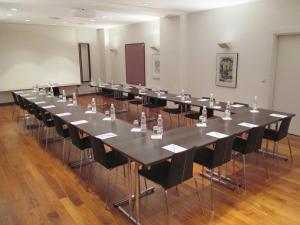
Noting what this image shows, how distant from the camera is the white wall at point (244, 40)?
213 inches

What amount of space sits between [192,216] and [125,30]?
28.8ft

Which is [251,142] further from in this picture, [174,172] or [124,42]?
[124,42]

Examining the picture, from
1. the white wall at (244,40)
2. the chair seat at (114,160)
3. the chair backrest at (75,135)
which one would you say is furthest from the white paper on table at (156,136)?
the white wall at (244,40)

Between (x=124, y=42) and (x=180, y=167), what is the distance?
868 centimetres

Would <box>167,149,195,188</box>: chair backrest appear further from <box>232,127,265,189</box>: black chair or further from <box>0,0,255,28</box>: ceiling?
<box>0,0,255,28</box>: ceiling

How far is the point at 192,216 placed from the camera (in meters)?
2.82

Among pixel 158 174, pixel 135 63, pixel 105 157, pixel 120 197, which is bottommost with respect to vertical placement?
pixel 120 197

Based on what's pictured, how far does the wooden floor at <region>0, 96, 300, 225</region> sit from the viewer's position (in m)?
2.79

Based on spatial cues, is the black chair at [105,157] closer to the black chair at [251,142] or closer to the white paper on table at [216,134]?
the white paper on table at [216,134]

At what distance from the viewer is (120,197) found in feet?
10.6

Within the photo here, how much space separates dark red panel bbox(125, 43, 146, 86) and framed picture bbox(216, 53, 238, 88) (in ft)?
11.6

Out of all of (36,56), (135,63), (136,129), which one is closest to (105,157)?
(136,129)

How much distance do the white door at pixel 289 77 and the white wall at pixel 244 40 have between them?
0.56ft

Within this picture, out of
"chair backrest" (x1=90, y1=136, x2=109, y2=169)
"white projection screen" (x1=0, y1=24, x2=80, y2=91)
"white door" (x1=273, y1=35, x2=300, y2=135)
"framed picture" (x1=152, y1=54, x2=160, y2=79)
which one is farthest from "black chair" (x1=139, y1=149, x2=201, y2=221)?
"white projection screen" (x1=0, y1=24, x2=80, y2=91)
